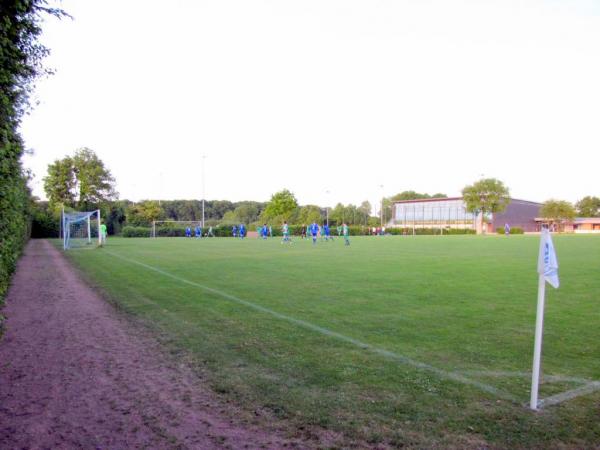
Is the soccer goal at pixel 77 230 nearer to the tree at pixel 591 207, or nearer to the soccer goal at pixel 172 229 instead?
the soccer goal at pixel 172 229

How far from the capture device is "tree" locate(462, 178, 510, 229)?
3570 inches

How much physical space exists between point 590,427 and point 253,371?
137 inches

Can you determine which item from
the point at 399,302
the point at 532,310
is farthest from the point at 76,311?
the point at 532,310

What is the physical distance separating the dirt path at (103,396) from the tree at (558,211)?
4246 inches

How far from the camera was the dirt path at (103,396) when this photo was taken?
149 inches

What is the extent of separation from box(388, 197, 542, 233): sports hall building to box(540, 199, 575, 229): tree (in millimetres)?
8840

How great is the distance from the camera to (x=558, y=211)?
97125 mm

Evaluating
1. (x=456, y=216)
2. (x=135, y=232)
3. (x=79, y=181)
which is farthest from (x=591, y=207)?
(x=79, y=181)

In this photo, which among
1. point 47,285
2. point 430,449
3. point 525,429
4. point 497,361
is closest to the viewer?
point 430,449

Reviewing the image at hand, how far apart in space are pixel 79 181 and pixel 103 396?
224 feet

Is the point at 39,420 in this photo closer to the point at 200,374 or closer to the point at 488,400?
the point at 200,374

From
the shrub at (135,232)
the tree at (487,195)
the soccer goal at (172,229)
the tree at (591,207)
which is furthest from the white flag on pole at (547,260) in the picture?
the tree at (591,207)

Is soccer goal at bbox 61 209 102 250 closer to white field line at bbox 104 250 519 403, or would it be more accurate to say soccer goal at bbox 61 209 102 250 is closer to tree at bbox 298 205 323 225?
white field line at bbox 104 250 519 403

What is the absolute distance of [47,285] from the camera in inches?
512
